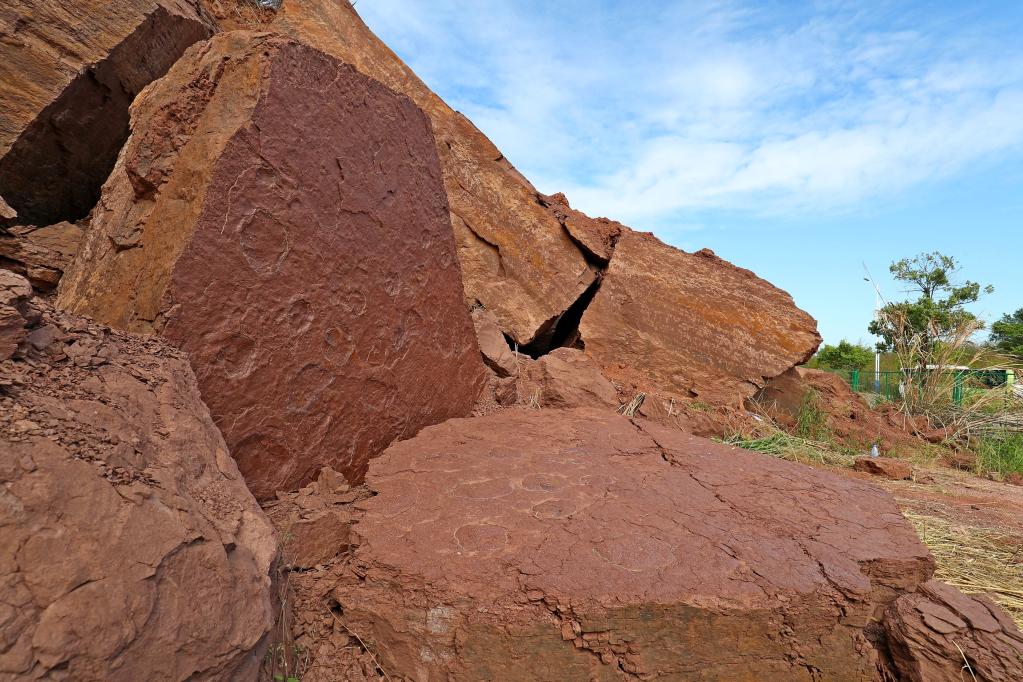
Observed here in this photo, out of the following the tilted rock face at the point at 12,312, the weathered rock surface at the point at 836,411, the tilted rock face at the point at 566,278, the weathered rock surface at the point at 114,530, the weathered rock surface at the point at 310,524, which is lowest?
the weathered rock surface at the point at 310,524

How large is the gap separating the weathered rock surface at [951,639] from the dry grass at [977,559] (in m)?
0.72

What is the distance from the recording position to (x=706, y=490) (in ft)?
7.05

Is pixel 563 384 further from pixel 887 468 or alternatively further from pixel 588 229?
pixel 887 468

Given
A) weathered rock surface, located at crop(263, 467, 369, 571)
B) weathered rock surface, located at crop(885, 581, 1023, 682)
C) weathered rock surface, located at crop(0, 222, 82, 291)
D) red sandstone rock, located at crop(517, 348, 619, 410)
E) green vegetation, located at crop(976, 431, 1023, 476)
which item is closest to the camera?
weathered rock surface, located at crop(885, 581, 1023, 682)

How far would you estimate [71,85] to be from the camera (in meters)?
2.74

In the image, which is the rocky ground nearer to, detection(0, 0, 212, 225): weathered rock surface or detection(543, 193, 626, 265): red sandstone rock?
detection(0, 0, 212, 225): weathered rock surface

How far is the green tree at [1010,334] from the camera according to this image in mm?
8986

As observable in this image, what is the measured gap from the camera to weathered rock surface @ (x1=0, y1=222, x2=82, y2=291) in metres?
2.61

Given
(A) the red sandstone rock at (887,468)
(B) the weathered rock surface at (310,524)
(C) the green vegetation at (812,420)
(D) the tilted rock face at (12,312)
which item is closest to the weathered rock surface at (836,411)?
(C) the green vegetation at (812,420)

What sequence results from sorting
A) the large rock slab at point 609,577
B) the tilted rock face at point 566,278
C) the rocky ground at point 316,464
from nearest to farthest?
the rocky ground at point 316,464 → the large rock slab at point 609,577 → the tilted rock face at point 566,278

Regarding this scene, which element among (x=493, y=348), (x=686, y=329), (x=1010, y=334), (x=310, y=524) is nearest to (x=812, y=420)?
(x=686, y=329)

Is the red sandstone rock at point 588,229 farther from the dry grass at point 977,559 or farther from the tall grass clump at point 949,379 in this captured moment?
the tall grass clump at point 949,379

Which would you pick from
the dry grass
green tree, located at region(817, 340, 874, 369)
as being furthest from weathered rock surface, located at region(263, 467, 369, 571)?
green tree, located at region(817, 340, 874, 369)

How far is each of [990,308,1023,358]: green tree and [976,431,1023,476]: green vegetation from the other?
1820 millimetres
